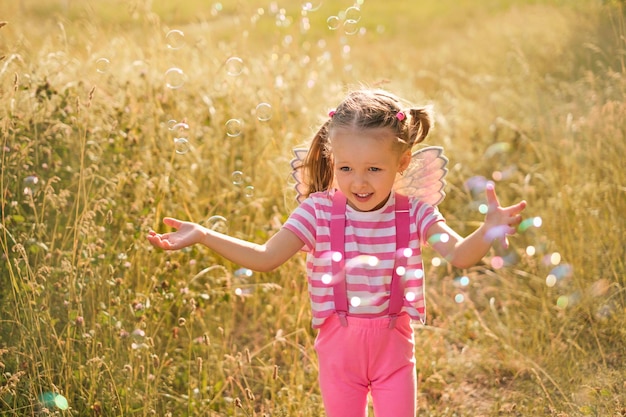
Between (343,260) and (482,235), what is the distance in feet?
1.53

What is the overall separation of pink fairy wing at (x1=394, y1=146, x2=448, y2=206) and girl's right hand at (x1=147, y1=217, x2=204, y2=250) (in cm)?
72

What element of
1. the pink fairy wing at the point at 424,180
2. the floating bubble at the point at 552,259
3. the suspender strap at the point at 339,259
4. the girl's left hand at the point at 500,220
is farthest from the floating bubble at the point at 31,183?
the floating bubble at the point at 552,259

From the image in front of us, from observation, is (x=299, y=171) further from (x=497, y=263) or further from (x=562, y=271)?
(x=497, y=263)

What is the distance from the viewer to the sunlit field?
3318mm

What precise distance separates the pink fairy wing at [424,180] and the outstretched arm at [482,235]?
233 millimetres

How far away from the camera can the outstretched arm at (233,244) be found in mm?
2705

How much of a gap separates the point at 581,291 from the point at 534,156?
5.98 feet

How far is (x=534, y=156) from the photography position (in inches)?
232

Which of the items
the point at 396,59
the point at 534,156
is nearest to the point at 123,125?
the point at 534,156

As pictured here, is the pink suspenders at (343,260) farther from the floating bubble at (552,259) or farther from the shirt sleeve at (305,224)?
the floating bubble at (552,259)

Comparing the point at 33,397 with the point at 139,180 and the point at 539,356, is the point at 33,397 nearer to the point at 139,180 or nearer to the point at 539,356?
the point at 139,180

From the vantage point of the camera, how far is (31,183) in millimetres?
3500

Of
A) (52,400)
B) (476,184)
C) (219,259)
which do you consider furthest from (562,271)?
(52,400)

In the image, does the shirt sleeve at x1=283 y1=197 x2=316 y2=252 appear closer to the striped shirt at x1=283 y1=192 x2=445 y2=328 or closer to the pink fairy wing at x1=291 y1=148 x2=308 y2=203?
the striped shirt at x1=283 y1=192 x2=445 y2=328
